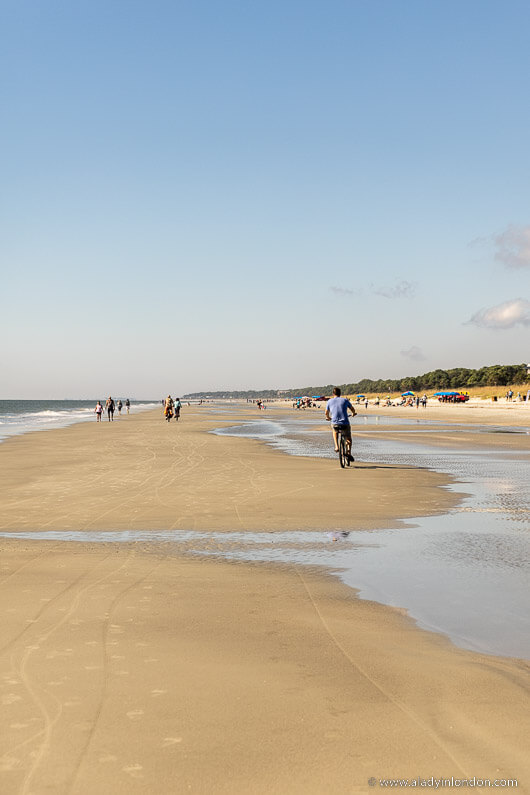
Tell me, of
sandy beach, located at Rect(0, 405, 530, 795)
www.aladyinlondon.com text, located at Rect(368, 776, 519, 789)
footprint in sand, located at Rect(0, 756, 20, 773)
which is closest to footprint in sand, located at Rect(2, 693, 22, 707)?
sandy beach, located at Rect(0, 405, 530, 795)

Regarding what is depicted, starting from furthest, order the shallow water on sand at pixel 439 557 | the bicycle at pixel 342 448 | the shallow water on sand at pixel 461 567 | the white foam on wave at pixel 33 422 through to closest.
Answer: the white foam on wave at pixel 33 422, the bicycle at pixel 342 448, the shallow water on sand at pixel 439 557, the shallow water on sand at pixel 461 567

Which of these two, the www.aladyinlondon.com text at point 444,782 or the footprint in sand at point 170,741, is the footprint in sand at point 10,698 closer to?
the footprint in sand at point 170,741

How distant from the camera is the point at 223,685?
4.23 metres

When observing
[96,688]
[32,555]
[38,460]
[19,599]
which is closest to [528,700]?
[96,688]

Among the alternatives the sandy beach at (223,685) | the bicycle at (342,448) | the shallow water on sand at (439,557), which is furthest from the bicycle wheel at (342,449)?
the sandy beach at (223,685)

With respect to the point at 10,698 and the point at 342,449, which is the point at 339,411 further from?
the point at 10,698

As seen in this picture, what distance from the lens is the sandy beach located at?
327cm

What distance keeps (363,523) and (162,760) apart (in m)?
7.50

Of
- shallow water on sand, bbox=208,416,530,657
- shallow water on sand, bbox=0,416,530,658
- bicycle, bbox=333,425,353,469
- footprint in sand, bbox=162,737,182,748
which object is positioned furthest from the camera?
bicycle, bbox=333,425,353,469

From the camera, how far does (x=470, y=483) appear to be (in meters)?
15.5

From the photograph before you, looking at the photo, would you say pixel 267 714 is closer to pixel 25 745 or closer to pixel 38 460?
pixel 25 745

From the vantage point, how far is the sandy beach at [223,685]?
3.27 m

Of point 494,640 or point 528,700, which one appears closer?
point 528,700

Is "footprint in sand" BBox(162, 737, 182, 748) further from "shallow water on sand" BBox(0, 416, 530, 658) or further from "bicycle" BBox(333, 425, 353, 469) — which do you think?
"bicycle" BBox(333, 425, 353, 469)
